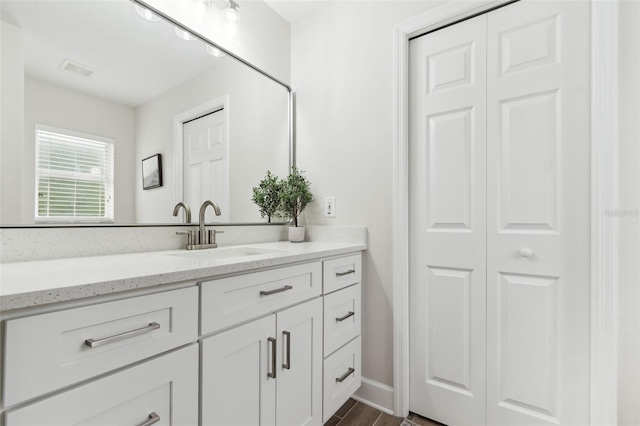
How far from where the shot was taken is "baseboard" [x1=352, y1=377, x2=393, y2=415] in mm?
1611

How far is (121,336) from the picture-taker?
70cm

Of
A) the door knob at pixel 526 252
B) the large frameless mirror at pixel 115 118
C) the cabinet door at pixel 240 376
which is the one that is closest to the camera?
the cabinet door at pixel 240 376

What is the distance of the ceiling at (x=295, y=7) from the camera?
191 cm

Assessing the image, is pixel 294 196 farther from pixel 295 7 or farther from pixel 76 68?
pixel 295 7

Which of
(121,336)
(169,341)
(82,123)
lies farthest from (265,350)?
(82,123)

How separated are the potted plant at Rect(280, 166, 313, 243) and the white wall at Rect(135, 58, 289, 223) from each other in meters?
0.16

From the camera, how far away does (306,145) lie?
2.00 meters

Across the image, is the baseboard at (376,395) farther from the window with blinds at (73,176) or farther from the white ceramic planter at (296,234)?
the window with blinds at (73,176)

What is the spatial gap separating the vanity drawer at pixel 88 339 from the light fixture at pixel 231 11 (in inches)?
60.5

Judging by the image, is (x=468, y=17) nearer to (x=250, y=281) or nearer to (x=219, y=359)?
(x=250, y=281)

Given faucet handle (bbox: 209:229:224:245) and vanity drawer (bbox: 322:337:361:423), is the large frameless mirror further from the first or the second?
vanity drawer (bbox: 322:337:361:423)

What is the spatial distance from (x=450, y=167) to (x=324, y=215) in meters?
0.77

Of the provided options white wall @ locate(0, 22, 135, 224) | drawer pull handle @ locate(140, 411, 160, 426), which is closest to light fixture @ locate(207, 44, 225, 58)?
white wall @ locate(0, 22, 135, 224)

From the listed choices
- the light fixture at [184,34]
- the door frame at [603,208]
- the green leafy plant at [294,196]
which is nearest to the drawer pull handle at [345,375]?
the green leafy plant at [294,196]
